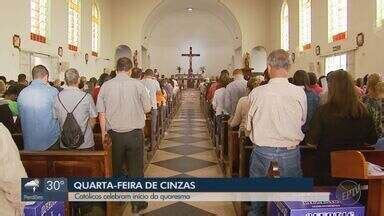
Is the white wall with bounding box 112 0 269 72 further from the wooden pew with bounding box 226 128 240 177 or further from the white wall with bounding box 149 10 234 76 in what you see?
the wooden pew with bounding box 226 128 240 177

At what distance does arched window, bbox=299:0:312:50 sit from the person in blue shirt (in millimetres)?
15051

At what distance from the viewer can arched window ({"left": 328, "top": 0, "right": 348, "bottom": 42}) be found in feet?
48.9

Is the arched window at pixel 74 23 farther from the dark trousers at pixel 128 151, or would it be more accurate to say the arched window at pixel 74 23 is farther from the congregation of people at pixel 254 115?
the dark trousers at pixel 128 151

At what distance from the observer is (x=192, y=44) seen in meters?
36.9

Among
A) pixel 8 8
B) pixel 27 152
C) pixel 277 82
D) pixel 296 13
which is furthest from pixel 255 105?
pixel 296 13

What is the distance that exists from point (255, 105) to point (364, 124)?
924mm

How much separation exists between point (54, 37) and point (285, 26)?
39.0 ft

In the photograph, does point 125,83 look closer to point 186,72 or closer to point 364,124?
point 364,124

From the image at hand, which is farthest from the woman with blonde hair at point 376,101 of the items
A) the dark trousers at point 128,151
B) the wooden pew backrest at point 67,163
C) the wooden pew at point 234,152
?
the wooden pew backrest at point 67,163

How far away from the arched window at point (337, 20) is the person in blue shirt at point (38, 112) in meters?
11.9

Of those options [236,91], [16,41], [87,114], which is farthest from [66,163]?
[16,41]

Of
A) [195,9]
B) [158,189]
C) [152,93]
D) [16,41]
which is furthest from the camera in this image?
[195,9]

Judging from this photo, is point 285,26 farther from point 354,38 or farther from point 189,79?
point 189,79

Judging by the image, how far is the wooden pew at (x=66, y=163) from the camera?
420 centimetres
